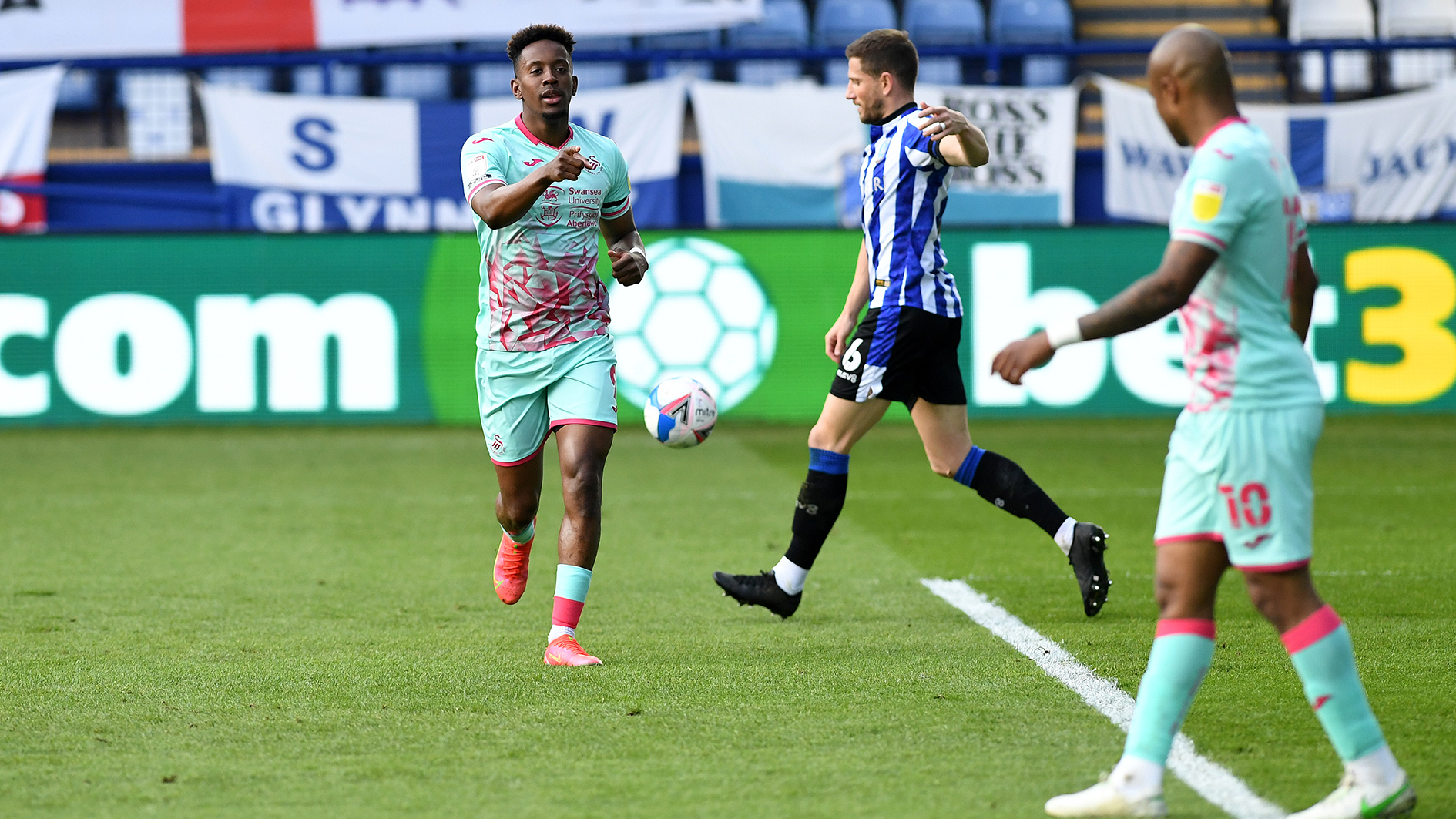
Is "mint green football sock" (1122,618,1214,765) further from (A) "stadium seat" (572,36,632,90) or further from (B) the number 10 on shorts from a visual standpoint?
(A) "stadium seat" (572,36,632,90)

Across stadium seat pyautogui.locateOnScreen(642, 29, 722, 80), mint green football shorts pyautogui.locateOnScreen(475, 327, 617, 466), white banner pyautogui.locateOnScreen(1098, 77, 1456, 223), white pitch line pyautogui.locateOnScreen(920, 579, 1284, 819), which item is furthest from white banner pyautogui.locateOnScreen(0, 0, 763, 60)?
mint green football shorts pyautogui.locateOnScreen(475, 327, 617, 466)

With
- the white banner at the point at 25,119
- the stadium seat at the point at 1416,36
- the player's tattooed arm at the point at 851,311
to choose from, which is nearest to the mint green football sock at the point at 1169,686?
the player's tattooed arm at the point at 851,311

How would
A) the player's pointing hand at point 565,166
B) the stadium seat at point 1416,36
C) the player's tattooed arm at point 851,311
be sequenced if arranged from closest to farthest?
the player's pointing hand at point 565,166 < the player's tattooed arm at point 851,311 < the stadium seat at point 1416,36

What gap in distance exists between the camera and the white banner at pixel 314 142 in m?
17.6

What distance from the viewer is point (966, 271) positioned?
1399 cm

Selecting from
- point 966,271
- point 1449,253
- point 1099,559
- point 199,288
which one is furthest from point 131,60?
point 1099,559

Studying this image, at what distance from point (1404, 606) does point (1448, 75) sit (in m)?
16.6

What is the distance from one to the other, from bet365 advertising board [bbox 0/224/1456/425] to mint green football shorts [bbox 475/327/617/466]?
25.9 feet

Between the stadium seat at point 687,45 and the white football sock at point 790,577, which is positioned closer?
the white football sock at point 790,577

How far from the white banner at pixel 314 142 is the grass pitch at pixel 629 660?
25.8 feet

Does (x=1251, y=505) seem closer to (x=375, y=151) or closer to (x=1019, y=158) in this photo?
(x=1019, y=158)

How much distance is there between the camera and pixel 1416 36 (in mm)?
20766

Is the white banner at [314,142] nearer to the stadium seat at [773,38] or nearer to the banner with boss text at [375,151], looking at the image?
the banner with boss text at [375,151]

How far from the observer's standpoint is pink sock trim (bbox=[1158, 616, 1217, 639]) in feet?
11.3
